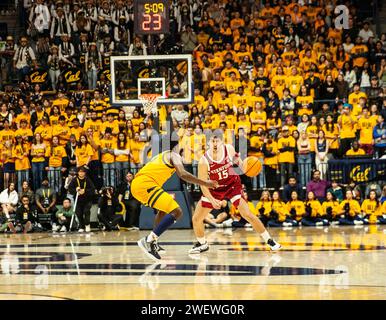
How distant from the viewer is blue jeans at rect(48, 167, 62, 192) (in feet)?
72.8

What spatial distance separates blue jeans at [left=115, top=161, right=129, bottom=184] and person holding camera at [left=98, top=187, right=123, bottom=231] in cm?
91

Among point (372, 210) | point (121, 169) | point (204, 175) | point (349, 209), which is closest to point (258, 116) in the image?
point (349, 209)

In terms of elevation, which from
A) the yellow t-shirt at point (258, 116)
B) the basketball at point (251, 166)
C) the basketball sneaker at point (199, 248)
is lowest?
the basketball sneaker at point (199, 248)

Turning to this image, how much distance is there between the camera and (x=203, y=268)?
1338 cm

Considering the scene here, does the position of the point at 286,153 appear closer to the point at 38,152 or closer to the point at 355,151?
the point at 355,151

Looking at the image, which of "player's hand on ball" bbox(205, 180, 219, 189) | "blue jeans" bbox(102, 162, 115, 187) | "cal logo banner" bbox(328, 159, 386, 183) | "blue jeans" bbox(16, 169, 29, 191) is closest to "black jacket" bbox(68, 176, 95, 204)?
"blue jeans" bbox(102, 162, 115, 187)

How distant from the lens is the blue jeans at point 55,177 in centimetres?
2219

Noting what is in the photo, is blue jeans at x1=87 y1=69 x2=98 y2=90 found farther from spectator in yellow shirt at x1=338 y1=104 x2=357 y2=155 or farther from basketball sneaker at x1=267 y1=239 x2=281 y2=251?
basketball sneaker at x1=267 y1=239 x2=281 y2=251

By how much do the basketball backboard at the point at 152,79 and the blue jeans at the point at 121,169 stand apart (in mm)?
2193

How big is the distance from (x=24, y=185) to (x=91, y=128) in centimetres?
236

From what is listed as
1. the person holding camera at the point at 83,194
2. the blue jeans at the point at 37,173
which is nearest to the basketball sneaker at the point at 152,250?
the person holding camera at the point at 83,194

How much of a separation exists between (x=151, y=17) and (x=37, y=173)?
5413mm

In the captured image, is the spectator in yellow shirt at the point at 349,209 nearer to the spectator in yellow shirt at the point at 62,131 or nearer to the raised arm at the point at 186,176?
the spectator in yellow shirt at the point at 62,131

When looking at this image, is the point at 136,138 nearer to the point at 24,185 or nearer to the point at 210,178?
the point at 24,185
